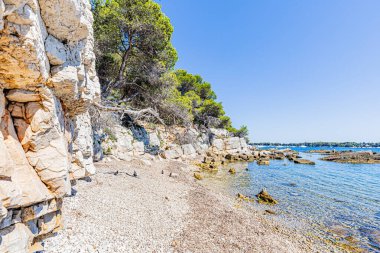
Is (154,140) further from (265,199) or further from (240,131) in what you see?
(240,131)

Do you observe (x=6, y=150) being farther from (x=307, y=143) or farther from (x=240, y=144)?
(x=307, y=143)

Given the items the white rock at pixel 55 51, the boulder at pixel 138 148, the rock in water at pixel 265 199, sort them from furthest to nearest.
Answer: the boulder at pixel 138 148 → the rock in water at pixel 265 199 → the white rock at pixel 55 51

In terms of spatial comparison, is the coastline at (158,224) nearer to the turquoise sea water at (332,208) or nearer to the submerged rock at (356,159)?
the turquoise sea water at (332,208)

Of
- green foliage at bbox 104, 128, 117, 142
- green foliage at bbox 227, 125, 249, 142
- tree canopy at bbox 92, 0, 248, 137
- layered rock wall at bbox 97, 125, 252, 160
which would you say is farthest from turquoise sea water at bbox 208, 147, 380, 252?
green foliage at bbox 227, 125, 249, 142

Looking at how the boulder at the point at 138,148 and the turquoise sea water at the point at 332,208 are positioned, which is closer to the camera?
the turquoise sea water at the point at 332,208

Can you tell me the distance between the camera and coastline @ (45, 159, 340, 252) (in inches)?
215

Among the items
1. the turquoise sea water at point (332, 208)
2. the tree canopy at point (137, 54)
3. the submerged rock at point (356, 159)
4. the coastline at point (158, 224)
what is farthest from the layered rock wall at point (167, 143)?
the submerged rock at point (356, 159)

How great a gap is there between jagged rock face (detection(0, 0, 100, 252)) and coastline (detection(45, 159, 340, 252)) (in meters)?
1.83

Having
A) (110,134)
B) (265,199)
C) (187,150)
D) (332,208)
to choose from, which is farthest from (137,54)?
(332,208)

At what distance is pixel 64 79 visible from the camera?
365 centimetres

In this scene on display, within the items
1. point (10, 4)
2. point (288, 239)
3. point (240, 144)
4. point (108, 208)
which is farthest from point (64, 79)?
point (240, 144)

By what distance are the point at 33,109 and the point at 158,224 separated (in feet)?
18.1

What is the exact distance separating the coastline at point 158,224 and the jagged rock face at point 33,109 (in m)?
1.83

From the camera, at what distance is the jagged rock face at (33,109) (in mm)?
2725
